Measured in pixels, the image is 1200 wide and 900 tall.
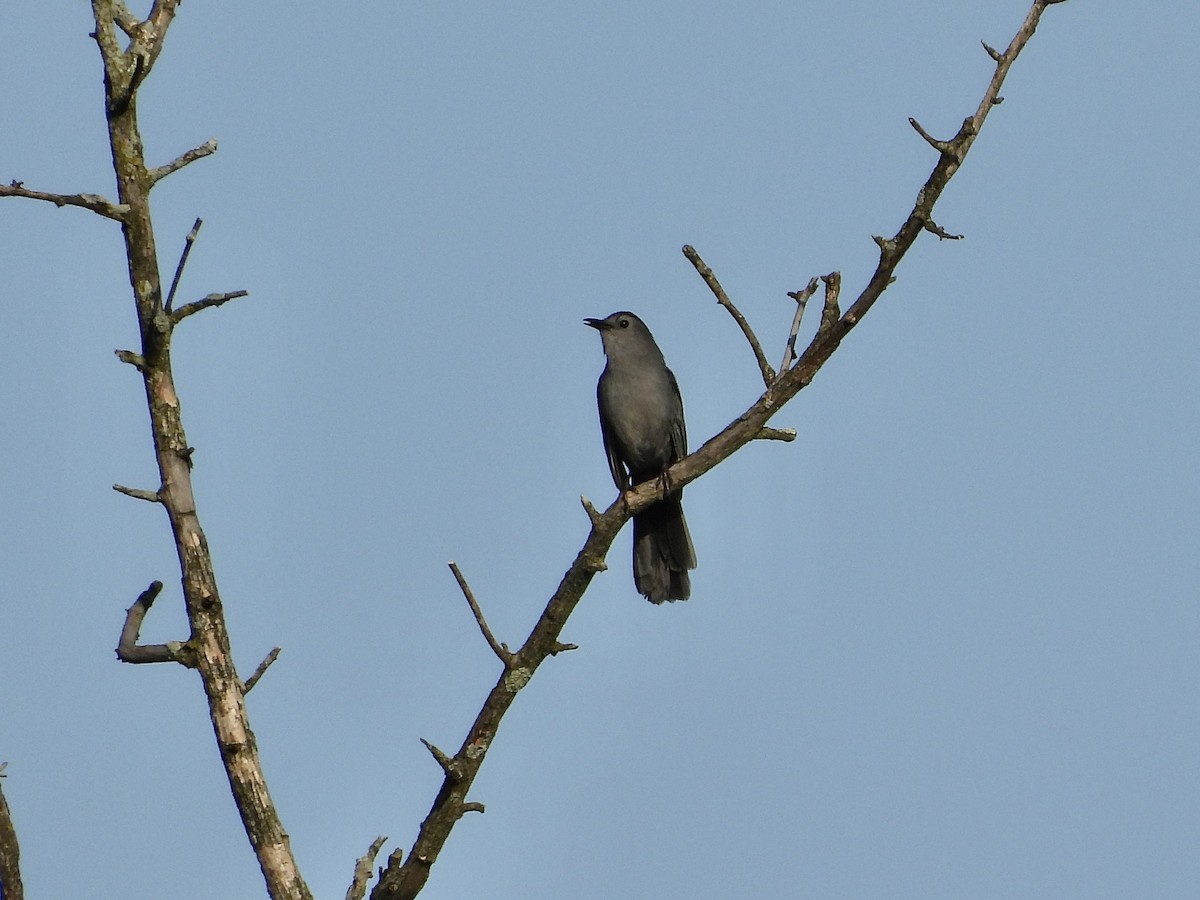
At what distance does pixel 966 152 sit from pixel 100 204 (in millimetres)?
3678

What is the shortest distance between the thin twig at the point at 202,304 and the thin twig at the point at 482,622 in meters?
1.44

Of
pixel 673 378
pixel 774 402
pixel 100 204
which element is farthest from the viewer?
pixel 673 378

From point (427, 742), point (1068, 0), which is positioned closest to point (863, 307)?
point (1068, 0)

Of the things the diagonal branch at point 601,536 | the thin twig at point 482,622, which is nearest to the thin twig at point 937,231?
the diagonal branch at point 601,536

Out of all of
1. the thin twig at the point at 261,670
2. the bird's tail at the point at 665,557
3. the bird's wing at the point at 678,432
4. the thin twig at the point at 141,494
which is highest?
the bird's wing at the point at 678,432

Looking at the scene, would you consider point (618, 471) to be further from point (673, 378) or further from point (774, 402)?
point (774, 402)

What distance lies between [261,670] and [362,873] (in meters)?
1.03

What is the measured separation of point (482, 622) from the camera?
646 centimetres

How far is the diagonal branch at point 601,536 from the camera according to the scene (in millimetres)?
6348

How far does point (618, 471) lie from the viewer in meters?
11.0

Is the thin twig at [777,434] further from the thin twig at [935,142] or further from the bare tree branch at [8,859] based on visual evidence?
the bare tree branch at [8,859]

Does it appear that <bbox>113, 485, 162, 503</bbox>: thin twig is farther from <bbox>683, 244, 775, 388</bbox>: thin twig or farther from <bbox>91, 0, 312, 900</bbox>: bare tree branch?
<bbox>683, 244, 775, 388</bbox>: thin twig

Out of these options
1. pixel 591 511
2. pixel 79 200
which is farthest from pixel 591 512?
pixel 79 200

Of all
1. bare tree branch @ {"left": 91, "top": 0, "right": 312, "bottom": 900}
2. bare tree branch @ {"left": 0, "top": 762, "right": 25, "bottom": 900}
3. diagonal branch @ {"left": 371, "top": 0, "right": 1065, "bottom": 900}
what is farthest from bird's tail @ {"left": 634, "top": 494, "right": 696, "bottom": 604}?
bare tree branch @ {"left": 0, "top": 762, "right": 25, "bottom": 900}
